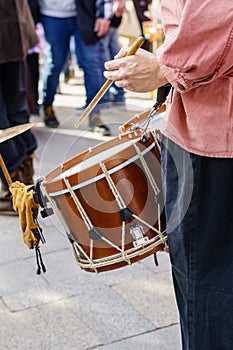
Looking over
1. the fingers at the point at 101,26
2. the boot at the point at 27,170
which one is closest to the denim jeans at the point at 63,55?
the fingers at the point at 101,26

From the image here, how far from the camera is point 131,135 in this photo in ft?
6.61

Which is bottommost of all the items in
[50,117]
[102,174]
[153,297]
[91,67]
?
[50,117]

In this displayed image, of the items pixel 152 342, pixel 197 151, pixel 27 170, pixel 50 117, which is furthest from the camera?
pixel 50 117

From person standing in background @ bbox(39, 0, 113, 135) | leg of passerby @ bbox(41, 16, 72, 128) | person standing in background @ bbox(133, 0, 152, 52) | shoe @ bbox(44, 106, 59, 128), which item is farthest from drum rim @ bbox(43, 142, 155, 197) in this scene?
person standing in background @ bbox(133, 0, 152, 52)

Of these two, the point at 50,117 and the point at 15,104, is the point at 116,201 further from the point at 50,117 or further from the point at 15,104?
the point at 50,117

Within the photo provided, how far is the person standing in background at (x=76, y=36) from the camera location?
5.46 meters

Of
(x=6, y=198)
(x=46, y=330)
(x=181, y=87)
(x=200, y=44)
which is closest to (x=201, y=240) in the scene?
(x=181, y=87)

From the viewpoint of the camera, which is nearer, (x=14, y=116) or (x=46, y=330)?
(x=46, y=330)

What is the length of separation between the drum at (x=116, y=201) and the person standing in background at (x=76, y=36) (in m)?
3.19

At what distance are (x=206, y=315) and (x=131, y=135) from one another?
0.53m

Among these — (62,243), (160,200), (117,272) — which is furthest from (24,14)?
(160,200)

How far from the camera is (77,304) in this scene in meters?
2.91

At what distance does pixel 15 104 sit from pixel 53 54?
2.01 meters

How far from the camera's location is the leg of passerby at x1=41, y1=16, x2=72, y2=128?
227 inches
